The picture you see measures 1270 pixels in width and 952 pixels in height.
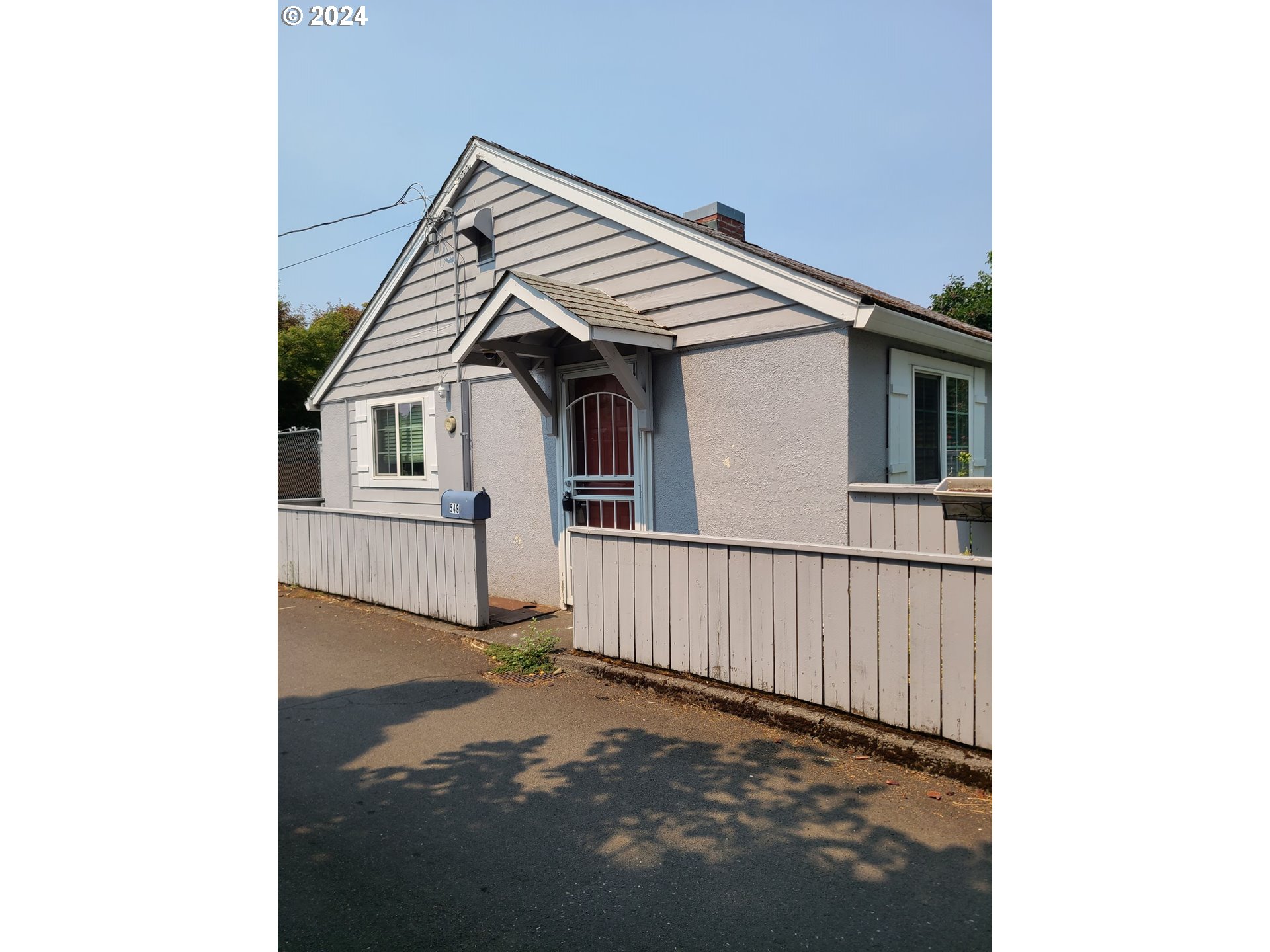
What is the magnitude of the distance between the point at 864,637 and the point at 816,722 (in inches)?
21.5

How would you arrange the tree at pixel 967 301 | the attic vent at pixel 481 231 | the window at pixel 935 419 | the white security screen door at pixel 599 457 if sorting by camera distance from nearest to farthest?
1. the window at pixel 935 419
2. the white security screen door at pixel 599 457
3. the attic vent at pixel 481 231
4. the tree at pixel 967 301

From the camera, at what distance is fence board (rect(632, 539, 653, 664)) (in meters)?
5.44

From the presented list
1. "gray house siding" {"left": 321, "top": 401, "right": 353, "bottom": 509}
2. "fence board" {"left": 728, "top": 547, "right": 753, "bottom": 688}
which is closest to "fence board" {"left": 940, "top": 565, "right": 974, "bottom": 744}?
"fence board" {"left": 728, "top": 547, "right": 753, "bottom": 688}

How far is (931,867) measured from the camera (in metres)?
2.93

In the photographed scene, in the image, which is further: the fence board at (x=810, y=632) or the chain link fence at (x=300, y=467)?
the chain link fence at (x=300, y=467)

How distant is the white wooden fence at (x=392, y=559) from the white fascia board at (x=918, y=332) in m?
3.66

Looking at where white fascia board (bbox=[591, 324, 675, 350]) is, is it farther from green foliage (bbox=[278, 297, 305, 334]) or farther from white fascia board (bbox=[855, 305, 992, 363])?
green foliage (bbox=[278, 297, 305, 334])

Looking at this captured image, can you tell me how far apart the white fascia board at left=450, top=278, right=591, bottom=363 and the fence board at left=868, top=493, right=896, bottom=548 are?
101 inches

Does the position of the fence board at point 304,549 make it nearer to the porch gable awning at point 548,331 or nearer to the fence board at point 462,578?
the fence board at point 462,578

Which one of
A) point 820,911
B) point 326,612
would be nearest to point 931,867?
point 820,911

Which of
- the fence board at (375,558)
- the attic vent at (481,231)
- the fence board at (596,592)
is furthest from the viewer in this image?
the attic vent at (481,231)

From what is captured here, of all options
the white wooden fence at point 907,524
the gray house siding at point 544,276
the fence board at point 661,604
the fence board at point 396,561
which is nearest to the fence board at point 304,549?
the fence board at point 396,561

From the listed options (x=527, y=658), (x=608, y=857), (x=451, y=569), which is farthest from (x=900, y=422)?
(x=608, y=857)

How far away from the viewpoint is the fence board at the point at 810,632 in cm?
450
